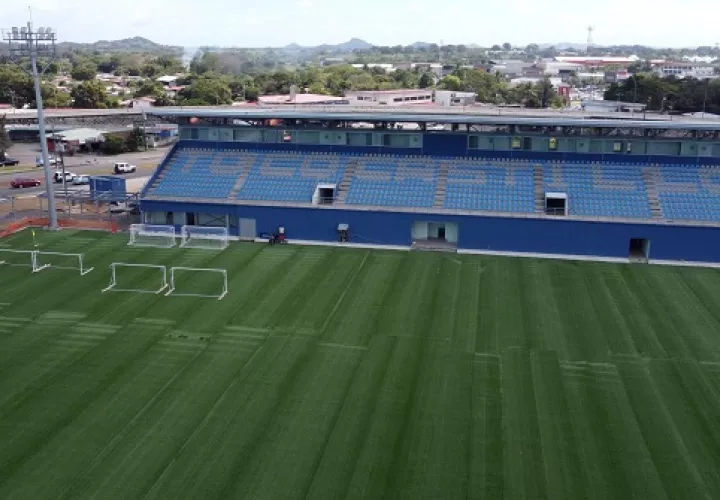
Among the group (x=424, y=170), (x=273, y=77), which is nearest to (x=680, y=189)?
(x=424, y=170)

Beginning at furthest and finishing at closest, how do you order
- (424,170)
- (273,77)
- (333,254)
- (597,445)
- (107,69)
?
(107,69) → (273,77) → (424,170) → (333,254) → (597,445)

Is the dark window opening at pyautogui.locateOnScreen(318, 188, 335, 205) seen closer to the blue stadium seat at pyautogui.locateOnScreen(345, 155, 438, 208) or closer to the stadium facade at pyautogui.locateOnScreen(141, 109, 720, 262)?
the stadium facade at pyautogui.locateOnScreen(141, 109, 720, 262)

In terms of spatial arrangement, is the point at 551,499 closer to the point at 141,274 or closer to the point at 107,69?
the point at 141,274

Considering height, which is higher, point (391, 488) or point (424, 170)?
point (424, 170)

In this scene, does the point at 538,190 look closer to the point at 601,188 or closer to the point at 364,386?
the point at 601,188

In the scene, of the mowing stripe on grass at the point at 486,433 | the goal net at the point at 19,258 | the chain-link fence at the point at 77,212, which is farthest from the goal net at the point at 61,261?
the mowing stripe on grass at the point at 486,433

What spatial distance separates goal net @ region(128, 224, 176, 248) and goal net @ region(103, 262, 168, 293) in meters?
3.11

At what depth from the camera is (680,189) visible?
30109 mm

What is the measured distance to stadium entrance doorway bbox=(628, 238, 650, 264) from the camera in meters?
28.3

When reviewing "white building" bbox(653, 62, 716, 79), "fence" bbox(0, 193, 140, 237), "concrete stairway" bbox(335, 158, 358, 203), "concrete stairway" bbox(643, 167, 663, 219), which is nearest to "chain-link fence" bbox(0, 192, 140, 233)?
"fence" bbox(0, 193, 140, 237)

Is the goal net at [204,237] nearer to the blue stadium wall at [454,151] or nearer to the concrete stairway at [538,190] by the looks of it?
the blue stadium wall at [454,151]

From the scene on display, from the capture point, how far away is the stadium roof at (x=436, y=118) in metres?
29.7

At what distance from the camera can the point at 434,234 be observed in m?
30.6

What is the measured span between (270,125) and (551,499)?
83.8 feet
